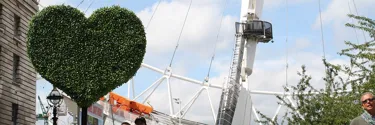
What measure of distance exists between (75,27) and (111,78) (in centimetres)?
247

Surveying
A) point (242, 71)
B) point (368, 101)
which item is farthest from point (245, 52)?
point (368, 101)

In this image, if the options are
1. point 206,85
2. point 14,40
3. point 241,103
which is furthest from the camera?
point 206,85

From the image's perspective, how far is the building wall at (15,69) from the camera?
42969mm

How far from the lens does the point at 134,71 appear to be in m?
24.5

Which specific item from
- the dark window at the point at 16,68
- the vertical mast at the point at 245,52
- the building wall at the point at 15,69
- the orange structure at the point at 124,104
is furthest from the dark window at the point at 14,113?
the vertical mast at the point at 245,52

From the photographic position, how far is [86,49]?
81.3 ft

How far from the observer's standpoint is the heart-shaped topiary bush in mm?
24016

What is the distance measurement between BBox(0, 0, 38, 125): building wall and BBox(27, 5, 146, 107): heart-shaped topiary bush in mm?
17424

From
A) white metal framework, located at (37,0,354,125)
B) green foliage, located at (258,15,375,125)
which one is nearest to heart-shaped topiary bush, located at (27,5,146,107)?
green foliage, located at (258,15,375,125)

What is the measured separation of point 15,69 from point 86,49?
2239 cm

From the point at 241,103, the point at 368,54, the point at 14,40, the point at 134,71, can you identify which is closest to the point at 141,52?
the point at 134,71

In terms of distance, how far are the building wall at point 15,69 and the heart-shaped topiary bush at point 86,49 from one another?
1742 centimetres

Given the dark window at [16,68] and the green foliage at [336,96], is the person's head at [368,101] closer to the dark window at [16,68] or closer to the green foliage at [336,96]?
the green foliage at [336,96]

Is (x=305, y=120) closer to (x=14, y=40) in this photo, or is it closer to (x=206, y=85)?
(x=14, y=40)
